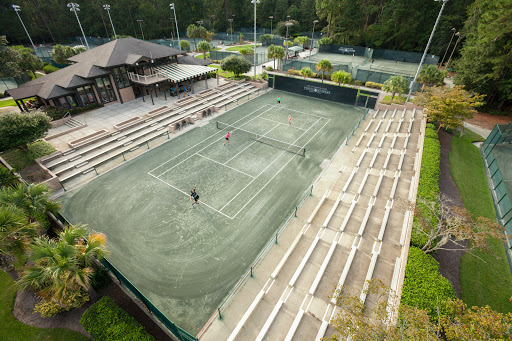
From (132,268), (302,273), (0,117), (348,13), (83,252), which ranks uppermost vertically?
(348,13)

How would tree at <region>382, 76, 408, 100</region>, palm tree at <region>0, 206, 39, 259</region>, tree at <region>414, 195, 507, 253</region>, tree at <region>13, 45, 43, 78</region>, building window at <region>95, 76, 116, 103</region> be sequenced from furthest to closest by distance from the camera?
tree at <region>13, 45, 43, 78</region> < building window at <region>95, 76, 116, 103</region> < tree at <region>382, 76, 408, 100</region> < tree at <region>414, 195, 507, 253</region> < palm tree at <region>0, 206, 39, 259</region>

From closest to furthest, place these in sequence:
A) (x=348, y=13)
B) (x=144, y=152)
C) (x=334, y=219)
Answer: (x=334, y=219)
(x=144, y=152)
(x=348, y=13)

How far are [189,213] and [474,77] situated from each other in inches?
1616

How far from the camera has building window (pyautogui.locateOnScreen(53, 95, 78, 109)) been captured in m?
28.8

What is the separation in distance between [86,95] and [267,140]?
2566cm

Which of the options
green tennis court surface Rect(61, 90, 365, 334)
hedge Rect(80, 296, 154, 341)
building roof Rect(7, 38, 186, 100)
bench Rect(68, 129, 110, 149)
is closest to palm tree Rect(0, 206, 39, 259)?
hedge Rect(80, 296, 154, 341)

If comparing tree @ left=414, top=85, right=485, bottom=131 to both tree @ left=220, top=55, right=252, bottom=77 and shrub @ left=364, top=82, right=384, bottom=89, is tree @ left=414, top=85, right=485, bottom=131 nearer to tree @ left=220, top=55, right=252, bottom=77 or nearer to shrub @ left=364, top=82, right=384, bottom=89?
shrub @ left=364, top=82, right=384, bottom=89

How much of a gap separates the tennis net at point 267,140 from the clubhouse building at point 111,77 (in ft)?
37.1

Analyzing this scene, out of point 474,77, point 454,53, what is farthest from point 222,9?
point 474,77

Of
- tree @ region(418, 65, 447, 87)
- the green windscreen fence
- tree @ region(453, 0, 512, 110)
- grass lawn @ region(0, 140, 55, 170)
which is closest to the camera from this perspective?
the green windscreen fence

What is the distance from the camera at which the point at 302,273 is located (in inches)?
476

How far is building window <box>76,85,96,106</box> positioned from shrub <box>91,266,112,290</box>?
28.0 m

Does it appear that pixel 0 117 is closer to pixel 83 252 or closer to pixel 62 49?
pixel 83 252

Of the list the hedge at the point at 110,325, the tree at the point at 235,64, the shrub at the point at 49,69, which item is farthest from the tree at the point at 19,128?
the shrub at the point at 49,69
